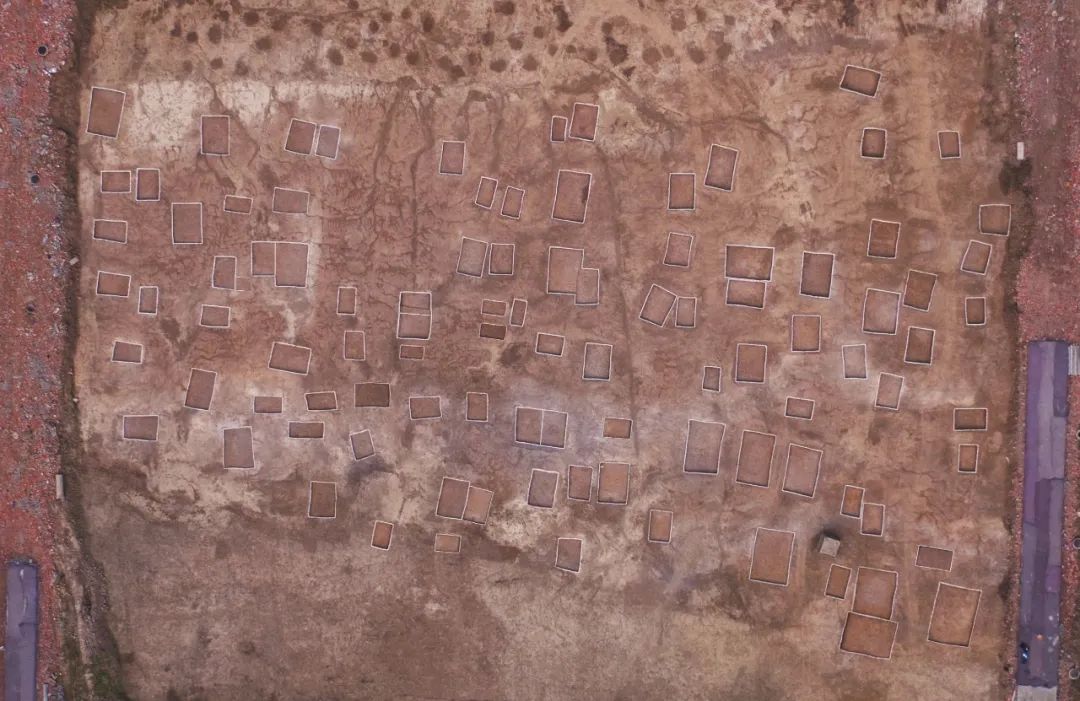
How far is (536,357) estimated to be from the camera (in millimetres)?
5219

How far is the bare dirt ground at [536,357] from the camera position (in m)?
5.09

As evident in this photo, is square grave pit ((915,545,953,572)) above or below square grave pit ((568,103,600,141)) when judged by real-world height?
below

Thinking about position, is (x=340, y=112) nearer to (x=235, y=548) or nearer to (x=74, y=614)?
(x=235, y=548)

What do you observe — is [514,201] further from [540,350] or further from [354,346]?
[354,346]

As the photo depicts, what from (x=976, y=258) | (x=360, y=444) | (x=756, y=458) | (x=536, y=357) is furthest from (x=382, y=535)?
(x=976, y=258)

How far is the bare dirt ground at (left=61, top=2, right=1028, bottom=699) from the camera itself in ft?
16.7

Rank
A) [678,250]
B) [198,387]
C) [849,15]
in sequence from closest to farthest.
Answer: [849,15], [678,250], [198,387]

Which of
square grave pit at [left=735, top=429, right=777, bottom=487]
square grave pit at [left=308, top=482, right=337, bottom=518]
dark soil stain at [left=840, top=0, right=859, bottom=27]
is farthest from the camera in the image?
square grave pit at [left=308, top=482, right=337, bottom=518]

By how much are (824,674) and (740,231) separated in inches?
154

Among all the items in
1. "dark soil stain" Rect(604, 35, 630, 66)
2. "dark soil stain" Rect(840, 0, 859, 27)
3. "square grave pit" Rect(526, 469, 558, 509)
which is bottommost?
"square grave pit" Rect(526, 469, 558, 509)

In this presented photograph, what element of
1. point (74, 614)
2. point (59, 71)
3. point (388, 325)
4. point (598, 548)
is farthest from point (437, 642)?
point (59, 71)

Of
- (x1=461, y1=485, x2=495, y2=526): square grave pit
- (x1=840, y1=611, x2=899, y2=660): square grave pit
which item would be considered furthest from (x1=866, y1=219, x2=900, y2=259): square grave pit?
(x1=461, y1=485, x2=495, y2=526): square grave pit

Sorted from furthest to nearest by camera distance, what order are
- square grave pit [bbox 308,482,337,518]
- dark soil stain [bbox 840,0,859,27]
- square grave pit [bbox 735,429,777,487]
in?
square grave pit [bbox 308,482,337,518]
square grave pit [bbox 735,429,777,487]
dark soil stain [bbox 840,0,859,27]

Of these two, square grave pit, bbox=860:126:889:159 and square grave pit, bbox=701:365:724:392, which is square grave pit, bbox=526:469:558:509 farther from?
square grave pit, bbox=860:126:889:159
